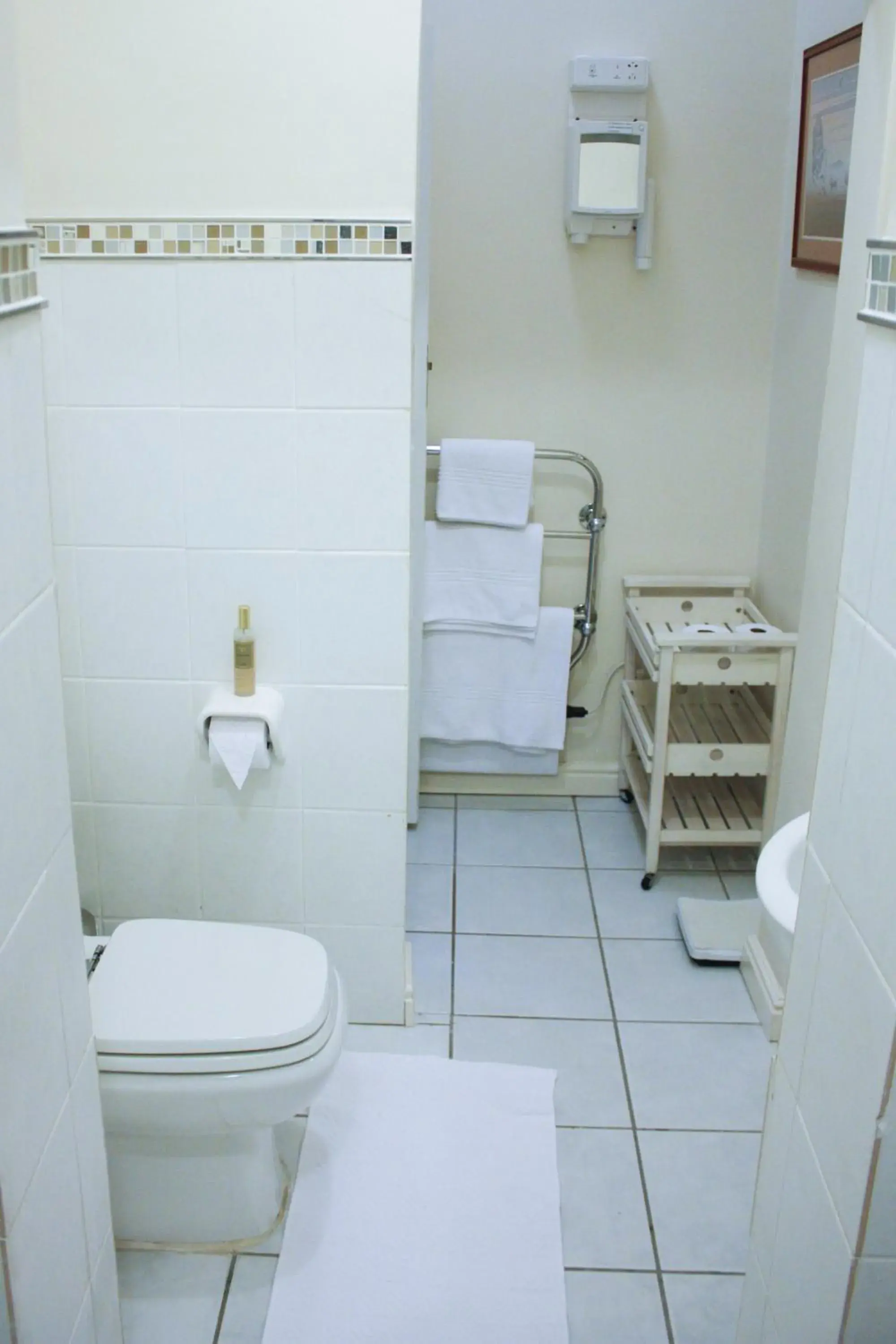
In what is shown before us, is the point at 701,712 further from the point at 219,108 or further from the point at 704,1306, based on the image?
the point at 219,108

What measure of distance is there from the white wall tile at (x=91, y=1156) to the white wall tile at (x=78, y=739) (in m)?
0.94

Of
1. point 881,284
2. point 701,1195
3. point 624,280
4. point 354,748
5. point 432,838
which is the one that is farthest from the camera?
point 432,838

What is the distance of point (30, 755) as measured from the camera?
125cm

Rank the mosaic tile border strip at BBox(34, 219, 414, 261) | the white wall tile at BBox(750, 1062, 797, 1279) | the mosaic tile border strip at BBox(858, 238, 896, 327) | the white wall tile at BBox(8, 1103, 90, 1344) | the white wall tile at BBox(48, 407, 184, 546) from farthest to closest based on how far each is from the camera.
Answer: the white wall tile at BBox(48, 407, 184, 546) < the mosaic tile border strip at BBox(34, 219, 414, 261) < the white wall tile at BBox(750, 1062, 797, 1279) < the white wall tile at BBox(8, 1103, 90, 1344) < the mosaic tile border strip at BBox(858, 238, 896, 327)

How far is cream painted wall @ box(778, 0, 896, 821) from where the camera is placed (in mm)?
2020

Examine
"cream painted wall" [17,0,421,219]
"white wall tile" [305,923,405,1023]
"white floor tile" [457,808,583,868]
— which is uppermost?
"cream painted wall" [17,0,421,219]

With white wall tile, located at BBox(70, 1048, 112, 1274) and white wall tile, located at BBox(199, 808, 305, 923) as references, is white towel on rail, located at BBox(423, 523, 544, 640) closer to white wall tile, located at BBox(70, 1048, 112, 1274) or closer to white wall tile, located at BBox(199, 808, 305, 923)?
white wall tile, located at BBox(199, 808, 305, 923)

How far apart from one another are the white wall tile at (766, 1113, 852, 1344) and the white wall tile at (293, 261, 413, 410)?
54.2 inches

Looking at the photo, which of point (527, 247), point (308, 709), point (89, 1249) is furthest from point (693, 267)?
point (89, 1249)

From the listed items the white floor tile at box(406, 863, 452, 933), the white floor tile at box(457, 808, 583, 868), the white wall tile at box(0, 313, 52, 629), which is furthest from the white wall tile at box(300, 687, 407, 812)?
the white wall tile at box(0, 313, 52, 629)

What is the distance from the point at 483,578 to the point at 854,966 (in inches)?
86.3

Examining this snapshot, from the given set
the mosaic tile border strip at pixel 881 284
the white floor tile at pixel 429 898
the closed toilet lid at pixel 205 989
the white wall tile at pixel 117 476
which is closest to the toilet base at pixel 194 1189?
the closed toilet lid at pixel 205 989

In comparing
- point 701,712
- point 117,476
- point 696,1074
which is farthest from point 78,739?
point 701,712

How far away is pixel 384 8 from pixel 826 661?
1.34m
